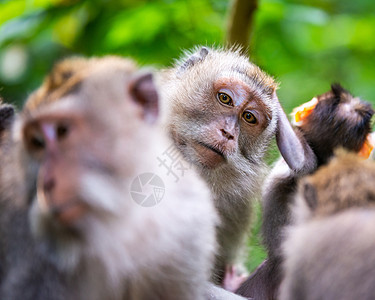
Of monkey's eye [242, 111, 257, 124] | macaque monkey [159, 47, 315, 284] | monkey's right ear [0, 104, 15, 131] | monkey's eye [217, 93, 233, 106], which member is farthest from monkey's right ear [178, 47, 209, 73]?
monkey's right ear [0, 104, 15, 131]

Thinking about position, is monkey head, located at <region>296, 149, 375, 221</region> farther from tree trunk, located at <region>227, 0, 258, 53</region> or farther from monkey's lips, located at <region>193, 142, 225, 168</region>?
tree trunk, located at <region>227, 0, 258, 53</region>

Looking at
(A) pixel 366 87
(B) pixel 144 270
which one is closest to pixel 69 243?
(B) pixel 144 270

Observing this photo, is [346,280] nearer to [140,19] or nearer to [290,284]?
[290,284]

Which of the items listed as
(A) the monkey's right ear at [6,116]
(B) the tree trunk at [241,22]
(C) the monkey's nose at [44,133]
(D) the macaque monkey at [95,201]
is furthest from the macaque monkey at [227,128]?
(C) the monkey's nose at [44,133]

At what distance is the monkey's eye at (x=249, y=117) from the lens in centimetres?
400

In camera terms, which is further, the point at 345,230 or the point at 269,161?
the point at 269,161

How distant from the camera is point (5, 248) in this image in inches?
103

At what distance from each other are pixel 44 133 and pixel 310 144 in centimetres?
206

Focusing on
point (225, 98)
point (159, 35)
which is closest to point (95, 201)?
point (225, 98)

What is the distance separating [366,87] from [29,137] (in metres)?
4.05

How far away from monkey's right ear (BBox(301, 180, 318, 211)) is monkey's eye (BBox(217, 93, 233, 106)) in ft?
4.61

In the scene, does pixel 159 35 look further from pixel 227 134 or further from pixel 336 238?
pixel 336 238

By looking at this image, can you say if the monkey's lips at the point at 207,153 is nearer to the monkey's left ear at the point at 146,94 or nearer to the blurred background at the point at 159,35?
the blurred background at the point at 159,35

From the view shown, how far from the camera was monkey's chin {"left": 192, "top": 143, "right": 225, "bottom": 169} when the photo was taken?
148 inches
